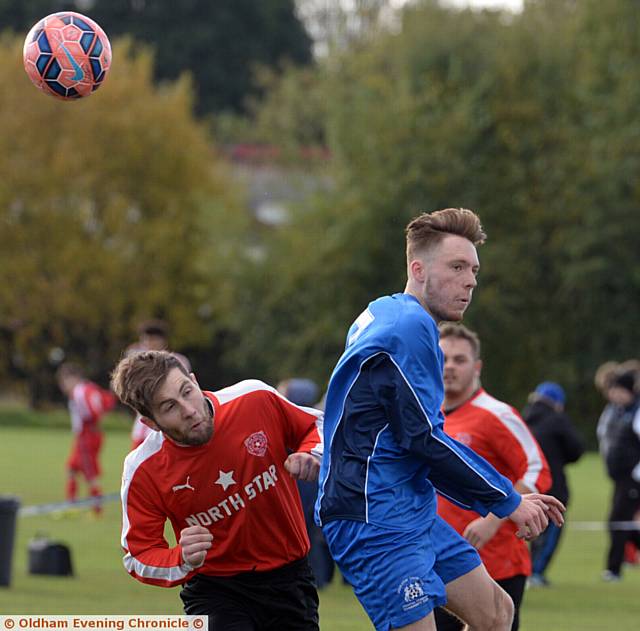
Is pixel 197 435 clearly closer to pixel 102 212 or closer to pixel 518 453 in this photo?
pixel 518 453

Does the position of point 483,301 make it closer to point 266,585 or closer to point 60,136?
point 60,136

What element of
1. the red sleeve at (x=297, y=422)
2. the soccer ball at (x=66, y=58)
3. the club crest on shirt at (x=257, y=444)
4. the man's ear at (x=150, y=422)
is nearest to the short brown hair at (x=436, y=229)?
the red sleeve at (x=297, y=422)

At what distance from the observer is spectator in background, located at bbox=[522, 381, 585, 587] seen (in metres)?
14.5

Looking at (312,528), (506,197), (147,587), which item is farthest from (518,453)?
(506,197)

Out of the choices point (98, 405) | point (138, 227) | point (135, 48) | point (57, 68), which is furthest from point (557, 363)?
point (57, 68)

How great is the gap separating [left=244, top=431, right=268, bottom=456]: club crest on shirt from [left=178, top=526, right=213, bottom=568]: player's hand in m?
0.48

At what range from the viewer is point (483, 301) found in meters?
41.6

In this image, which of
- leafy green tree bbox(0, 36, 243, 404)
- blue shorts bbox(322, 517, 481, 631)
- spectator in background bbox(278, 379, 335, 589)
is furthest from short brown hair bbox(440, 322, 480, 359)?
leafy green tree bbox(0, 36, 243, 404)

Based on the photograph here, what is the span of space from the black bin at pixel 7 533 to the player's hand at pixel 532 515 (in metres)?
7.96

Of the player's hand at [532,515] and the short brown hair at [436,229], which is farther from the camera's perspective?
the short brown hair at [436,229]

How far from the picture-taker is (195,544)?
5906mm

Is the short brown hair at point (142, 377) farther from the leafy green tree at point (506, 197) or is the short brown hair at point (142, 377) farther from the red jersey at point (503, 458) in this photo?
the leafy green tree at point (506, 197)

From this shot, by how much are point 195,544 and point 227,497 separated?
16.3 inches

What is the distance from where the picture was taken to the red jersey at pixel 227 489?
20.5ft
